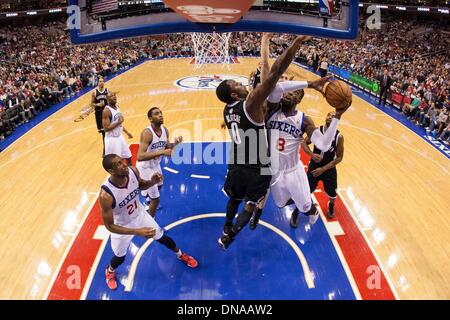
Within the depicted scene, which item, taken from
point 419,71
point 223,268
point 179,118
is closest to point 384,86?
point 419,71

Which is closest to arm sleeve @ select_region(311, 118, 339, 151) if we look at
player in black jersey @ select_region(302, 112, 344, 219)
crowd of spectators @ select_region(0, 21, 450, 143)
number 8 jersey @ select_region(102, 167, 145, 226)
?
player in black jersey @ select_region(302, 112, 344, 219)

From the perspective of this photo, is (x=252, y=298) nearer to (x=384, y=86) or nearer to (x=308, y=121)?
(x=308, y=121)

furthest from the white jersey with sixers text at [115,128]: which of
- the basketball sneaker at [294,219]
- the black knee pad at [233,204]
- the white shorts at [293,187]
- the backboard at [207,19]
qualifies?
the basketball sneaker at [294,219]

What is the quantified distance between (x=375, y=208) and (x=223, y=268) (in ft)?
10.4

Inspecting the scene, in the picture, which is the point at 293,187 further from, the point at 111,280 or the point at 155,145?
the point at 111,280

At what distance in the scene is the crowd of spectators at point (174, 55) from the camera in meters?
11.4

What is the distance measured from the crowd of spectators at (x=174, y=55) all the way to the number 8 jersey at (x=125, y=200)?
829 cm

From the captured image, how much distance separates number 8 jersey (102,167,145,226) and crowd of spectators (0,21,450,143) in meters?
8.29

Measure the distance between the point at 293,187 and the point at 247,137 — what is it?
1.40 meters

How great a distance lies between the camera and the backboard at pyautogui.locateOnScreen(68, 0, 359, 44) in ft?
14.8

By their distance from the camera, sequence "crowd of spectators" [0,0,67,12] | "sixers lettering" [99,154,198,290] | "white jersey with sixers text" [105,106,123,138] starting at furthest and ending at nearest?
"crowd of spectators" [0,0,67,12] → "white jersey with sixers text" [105,106,123,138] → "sixers lettering" [99,154,198,290]

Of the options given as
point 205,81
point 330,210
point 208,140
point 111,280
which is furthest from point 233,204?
point 205,81

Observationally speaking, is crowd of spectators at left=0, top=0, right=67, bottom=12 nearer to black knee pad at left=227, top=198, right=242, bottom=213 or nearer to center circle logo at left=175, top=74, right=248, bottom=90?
center circle logo at left=175, top=74, right=248, bottom=90

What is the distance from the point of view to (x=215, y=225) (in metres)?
5.66
